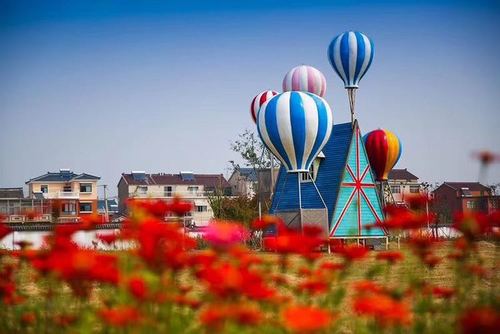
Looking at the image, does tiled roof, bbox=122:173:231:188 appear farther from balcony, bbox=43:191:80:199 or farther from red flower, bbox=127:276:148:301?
red flower, bbox=127:276:148:301

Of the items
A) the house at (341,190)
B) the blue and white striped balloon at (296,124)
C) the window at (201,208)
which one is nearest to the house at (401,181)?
the window at (201,208)

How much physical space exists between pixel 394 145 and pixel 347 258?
91.8 ft

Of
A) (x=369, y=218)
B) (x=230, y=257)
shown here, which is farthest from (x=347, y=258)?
(x=369, y=218)

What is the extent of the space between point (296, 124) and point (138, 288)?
20288 mm

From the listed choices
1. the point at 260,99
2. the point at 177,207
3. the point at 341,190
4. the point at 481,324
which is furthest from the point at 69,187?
the point at 481,324

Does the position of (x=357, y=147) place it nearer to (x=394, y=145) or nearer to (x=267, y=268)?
(x=394, y=145)

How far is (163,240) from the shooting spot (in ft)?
12.6

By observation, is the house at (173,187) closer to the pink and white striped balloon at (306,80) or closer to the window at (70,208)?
the window at (70,208)

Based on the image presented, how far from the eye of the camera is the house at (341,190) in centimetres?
2683

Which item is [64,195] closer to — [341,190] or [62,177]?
[62,177]

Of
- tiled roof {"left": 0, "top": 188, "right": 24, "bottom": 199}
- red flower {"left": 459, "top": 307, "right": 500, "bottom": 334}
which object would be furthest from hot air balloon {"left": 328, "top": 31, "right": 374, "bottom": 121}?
tiled roof {"left": 0, "top": 188, "right": 24, "bottom": 199}

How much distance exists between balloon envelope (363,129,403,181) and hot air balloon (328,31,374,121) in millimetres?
2606

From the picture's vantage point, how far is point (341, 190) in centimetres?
2708

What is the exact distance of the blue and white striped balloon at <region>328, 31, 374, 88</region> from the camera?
29.5 metres
